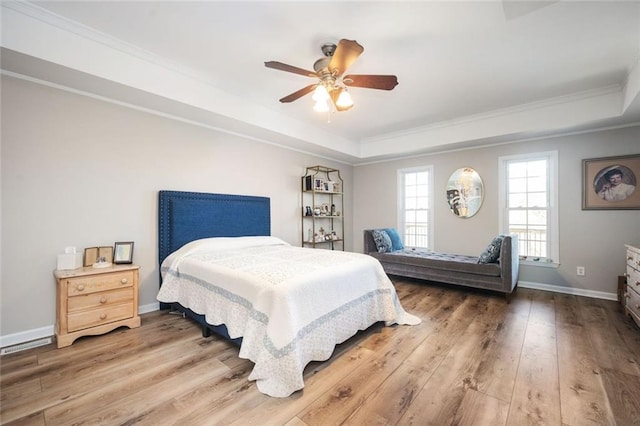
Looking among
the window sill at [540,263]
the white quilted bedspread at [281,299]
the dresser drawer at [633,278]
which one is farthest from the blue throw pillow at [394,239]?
the dresser drawer at [633,278]

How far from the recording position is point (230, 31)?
2.20 meters

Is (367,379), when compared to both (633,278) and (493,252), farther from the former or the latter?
(633,278)

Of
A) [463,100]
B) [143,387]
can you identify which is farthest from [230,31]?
[463,100]

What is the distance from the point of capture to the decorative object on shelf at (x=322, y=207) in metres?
4.89

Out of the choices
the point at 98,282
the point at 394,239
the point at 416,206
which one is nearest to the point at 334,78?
the point at 98,282

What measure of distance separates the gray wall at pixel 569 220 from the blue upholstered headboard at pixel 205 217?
127 inches

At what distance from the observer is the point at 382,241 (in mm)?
4668

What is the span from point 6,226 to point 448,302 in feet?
14.9

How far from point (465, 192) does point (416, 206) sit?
0.93m

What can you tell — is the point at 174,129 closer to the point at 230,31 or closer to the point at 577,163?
the point at 230,31

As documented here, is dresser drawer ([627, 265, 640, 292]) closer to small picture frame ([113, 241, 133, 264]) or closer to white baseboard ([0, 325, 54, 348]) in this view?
small picture frame ([113, 241, 133, 264])

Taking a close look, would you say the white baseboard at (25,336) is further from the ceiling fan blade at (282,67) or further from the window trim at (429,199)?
the window trim at (429,199)

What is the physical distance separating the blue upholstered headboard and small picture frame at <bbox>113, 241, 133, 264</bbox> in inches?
12.6

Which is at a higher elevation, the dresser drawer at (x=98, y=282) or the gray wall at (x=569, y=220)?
the gray wall at (x=569, y=220)
